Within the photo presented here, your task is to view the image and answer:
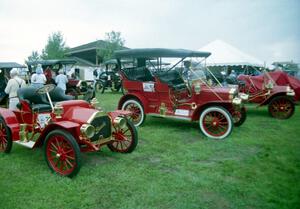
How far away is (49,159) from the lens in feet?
13.2

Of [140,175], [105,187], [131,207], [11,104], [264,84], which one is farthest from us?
[264,84]

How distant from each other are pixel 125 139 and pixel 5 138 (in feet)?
6.52

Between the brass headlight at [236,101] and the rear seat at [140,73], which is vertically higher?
the rear seat at [140,73]

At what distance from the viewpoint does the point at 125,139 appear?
4.73 meters

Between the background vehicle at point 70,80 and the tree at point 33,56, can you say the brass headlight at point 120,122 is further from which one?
the tree at point 33,56

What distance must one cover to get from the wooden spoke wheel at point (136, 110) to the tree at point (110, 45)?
22757 mm

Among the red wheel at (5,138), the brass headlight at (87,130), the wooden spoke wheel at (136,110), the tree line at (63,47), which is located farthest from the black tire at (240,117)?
the tree line at (63,47)

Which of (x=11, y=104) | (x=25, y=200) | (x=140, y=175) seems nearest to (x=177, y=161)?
(x=140, y=175)

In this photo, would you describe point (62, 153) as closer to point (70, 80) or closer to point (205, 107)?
point (205, 107)

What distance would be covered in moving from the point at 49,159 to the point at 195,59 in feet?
13.5

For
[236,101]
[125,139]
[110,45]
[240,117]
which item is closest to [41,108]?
[125,139]

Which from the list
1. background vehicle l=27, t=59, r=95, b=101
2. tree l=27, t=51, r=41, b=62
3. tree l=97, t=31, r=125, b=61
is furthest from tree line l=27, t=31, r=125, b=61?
background vehicle l=27, t=59, r=95, b=101

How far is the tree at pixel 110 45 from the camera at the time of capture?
29.4 meters

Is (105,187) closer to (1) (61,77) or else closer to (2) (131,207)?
(2) (131,207)
